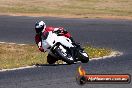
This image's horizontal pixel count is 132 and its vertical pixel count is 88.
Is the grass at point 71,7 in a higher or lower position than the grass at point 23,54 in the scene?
lower

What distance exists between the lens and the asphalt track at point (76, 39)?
55.3 feet

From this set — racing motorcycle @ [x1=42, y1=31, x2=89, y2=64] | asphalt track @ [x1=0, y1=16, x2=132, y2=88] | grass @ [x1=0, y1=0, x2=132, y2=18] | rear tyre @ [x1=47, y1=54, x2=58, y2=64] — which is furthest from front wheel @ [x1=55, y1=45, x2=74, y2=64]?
grass @ [x1=0, y1=0, x2=132, y2=18]

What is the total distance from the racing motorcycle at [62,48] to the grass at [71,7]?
21.6m

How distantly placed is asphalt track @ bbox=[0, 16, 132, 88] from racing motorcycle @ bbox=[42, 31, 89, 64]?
42 centimetres

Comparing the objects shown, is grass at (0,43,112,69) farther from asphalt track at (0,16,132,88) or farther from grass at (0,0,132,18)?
grass at (0,0,132,18)

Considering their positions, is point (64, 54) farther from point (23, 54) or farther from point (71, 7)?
point (71, 7)

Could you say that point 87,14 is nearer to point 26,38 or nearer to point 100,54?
point 26,38

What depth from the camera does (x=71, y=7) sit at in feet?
161

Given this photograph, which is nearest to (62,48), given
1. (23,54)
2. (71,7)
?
(23,54)

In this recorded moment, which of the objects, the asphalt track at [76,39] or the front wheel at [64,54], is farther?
the front wheel at [64,54]

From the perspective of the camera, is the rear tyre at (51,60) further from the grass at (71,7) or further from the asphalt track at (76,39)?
the grass at (71,7)

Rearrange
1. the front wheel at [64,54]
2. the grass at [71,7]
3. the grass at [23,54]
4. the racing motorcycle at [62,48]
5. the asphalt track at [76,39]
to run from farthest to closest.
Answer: the grass at [71,7]
the grass at [23,54]
the racing motorcycle at [62,48]
the front wheel at [64,54]
the asphalt track at [76,39]

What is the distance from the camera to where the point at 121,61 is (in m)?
21.1

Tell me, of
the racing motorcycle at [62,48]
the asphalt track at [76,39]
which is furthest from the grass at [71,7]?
the racing motorcycle at [62,48]
